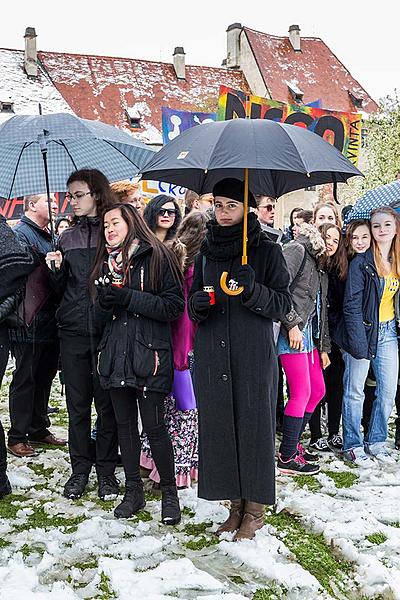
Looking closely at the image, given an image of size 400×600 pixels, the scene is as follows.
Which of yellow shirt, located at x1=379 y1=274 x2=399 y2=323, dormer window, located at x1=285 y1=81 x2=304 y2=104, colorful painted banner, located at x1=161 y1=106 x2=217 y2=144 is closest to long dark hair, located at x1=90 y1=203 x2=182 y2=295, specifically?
yellow shirt, located at x1=379 y1=274 x2=399 y2=323

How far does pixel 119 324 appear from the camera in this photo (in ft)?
14.3

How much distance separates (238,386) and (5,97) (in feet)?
89.6

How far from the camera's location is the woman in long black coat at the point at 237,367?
3941 millimetres

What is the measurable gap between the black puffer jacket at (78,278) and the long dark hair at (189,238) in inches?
22.0

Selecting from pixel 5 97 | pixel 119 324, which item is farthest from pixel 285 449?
pixel 5 97

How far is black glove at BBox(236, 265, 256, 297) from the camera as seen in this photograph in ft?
12.3

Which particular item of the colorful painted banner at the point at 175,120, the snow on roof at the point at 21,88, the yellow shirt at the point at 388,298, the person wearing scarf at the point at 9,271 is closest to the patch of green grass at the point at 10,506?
the person wearing scarf at the point at 9,271

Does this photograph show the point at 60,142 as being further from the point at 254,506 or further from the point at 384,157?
the point at 384,157

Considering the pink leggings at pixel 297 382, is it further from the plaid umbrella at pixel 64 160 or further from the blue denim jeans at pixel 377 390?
the plaid umbrella at pixel 64 160

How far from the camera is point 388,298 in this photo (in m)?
5.76

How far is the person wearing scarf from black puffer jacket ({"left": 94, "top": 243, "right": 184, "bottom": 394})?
0.52 m

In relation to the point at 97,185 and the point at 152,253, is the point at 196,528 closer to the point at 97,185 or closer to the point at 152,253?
the point at 152,253

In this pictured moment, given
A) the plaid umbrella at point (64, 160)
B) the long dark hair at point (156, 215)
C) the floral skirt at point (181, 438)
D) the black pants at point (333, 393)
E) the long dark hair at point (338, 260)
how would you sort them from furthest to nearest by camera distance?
the black pants at point (333, 393) → the long dark hair at point (338, 260) → the long dark hair at point (156, 215) → the plaid umbrella at point (64, 160) → the floral skirt at point (181, 438)

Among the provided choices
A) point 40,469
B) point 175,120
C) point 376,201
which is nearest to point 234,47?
point 175,120
